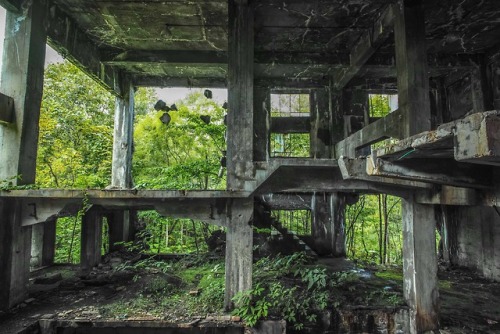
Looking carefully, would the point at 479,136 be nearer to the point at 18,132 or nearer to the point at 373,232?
the point at 18,132

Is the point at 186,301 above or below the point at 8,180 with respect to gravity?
below

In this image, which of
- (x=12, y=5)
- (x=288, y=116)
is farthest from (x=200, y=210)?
(x=288, y=116)

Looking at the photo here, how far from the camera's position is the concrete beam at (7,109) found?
5.78m

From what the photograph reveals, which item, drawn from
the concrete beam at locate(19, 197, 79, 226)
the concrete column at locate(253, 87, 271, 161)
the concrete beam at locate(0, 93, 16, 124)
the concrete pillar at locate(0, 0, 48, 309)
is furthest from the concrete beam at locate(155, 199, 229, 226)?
the concrete column at locate(253, 87, 271, 161)

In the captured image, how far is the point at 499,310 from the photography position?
6.76m

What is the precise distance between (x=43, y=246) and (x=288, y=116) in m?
9.81

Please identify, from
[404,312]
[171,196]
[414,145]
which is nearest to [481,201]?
[414,145]

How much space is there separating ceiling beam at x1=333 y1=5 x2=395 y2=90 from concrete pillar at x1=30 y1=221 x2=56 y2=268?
10730mm

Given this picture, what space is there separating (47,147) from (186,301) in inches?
341

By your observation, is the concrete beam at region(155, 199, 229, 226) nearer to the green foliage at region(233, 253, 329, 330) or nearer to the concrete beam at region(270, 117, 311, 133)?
the green foliage at region(233, 253, 329, 330)

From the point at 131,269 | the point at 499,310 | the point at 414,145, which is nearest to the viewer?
the point at 414,145

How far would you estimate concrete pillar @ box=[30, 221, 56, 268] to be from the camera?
29.9 ft

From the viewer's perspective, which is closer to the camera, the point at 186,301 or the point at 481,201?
the point at 481,201

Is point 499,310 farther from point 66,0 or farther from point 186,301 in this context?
point 66,0
